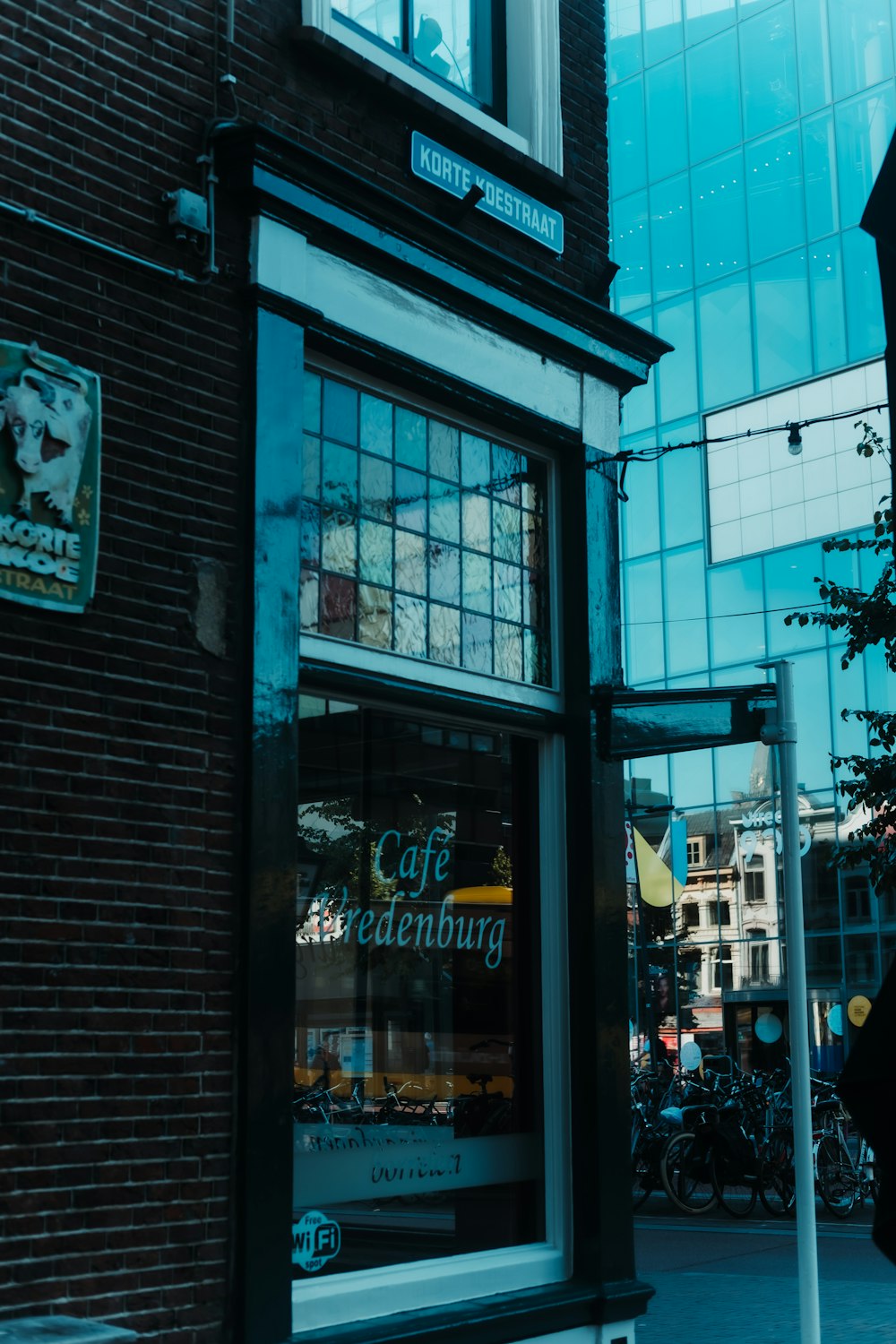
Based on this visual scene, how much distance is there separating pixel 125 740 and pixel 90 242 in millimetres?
1661

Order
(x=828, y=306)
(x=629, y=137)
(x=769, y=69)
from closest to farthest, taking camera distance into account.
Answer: (x=828, y=306)
(x=769, y=69)
(x=629, y=137)

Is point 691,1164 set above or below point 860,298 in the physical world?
below

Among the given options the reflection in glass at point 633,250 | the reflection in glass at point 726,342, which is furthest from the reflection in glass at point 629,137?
the reflection in glass at point 726,342

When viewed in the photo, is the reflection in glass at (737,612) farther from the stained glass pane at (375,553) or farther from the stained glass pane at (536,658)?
the stained glass pane at (375,553)

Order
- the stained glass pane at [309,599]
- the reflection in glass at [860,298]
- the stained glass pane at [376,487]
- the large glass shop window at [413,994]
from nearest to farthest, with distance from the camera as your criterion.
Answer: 1. the large glass shop window at [413,994]
2. the stained glass pane at [309,599]
3. the stained glass pane at [376,487]
4. the reflection in glass at [860,298]

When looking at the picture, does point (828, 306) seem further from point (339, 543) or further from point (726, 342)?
point (339, 543)

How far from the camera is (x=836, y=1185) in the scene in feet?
48.9

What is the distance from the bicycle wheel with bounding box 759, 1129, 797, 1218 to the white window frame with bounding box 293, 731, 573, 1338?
9.16 m

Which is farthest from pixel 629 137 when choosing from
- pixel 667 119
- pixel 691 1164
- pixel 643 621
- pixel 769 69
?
pixel 691 1164

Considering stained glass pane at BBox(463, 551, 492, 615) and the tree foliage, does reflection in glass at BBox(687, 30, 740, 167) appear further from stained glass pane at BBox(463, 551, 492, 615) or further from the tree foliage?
stained glass pane at BBox(463, 551, 492, 615)

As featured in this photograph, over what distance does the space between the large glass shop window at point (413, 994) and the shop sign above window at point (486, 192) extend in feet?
7.68

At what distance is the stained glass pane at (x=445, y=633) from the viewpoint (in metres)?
6.73

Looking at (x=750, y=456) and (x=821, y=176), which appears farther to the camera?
(x=750, y=456)

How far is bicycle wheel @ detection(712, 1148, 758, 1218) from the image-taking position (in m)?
15.3
